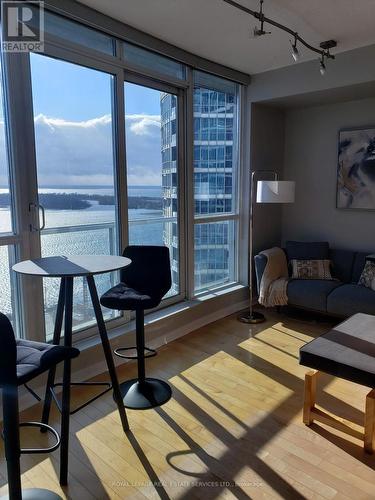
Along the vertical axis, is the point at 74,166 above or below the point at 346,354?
above

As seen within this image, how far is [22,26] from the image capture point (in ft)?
A: 7.74

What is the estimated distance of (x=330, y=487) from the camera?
1823mm

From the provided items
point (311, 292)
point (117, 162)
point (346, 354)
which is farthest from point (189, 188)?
point (346, 354)

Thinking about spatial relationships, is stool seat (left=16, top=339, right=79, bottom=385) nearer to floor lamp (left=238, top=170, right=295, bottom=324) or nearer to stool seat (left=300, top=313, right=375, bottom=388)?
stool seat (left=300, top=313, right=375, bottom=388)

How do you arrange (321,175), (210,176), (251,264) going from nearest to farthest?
(210,176), (251,264), (321,175)

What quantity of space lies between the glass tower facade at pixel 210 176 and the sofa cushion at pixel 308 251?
0.68 m

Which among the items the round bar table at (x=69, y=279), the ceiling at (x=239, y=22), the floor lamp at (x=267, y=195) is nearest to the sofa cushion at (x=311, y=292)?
the floor lamp at (x=267, y=195)

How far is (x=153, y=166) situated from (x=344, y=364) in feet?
7.49

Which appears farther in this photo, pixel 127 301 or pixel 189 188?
pixel 189 188

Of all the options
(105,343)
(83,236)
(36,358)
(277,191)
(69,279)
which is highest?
(277,191)

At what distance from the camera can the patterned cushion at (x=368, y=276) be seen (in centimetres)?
378

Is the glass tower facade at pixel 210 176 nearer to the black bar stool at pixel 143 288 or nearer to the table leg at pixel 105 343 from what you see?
the black bar stool at pixel 143 288

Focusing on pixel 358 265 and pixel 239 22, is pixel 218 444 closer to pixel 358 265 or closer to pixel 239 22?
pixel 358 265

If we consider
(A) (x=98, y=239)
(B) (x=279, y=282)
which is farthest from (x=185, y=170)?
(B) (x=279, y=282)
